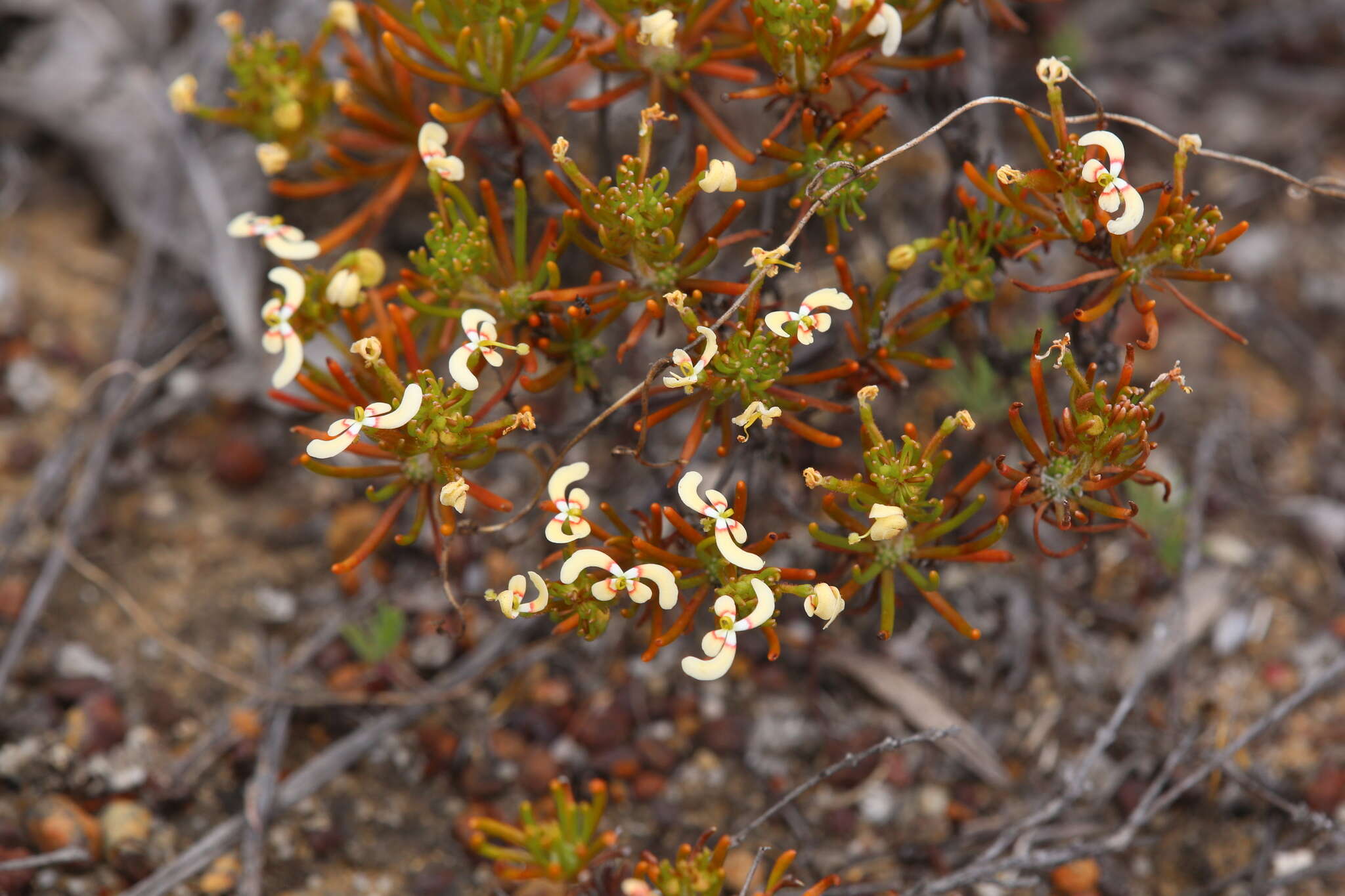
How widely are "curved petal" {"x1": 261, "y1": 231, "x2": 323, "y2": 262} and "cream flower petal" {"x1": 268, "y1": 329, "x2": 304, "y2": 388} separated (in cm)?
20

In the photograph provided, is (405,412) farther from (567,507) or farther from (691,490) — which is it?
(691,490)

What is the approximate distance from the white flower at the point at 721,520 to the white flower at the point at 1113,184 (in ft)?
3.36

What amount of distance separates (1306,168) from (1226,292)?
27.5 inches

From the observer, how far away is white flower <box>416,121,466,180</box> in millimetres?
2537

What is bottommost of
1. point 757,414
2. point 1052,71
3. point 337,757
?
point 337,757

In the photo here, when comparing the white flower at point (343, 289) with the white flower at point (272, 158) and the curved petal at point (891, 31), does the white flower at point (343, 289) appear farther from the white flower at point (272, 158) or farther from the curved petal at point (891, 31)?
the curved petal at point (891, 31)

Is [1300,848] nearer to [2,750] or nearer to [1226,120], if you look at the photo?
[1226,120]

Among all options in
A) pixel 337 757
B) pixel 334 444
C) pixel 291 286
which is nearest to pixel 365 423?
pixel 334 444

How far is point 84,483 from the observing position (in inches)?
141

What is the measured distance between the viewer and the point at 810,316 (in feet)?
7.70

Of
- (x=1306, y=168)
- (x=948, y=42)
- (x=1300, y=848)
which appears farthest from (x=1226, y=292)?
(x=1300, y=848)

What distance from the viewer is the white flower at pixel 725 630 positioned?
220cm

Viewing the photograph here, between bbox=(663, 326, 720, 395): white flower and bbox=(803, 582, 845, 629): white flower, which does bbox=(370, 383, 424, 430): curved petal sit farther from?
bbox=(803, 582, 845, 629): white flower

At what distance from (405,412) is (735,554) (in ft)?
2.47
